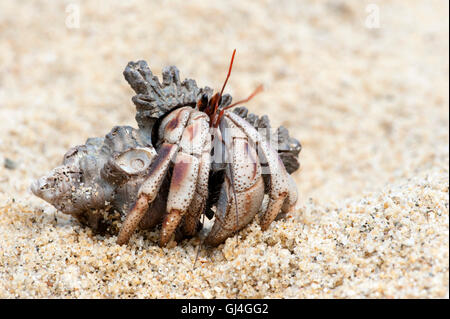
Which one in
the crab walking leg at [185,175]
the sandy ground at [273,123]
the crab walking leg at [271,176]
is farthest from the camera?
the crab walking leg at [271,176]

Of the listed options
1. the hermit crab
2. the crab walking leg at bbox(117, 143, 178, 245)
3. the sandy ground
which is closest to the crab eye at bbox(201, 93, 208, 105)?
the hermit crab

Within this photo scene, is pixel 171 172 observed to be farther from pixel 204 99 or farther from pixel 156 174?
pixel 204 99

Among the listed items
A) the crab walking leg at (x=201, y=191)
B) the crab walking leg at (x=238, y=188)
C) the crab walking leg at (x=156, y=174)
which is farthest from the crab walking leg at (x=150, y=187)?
the crab walking leg at (x=238, y=188)

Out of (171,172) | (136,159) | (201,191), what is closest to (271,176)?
(201,191)

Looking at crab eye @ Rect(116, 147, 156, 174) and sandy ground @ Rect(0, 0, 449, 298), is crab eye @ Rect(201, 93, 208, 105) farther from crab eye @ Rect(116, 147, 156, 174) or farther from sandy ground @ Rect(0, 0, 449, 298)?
sandy ground @ Rect(0, 0, 449, 298)

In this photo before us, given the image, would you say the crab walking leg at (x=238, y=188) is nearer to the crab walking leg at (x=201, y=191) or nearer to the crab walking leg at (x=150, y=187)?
the crab walking leg at (x=201, y=191)

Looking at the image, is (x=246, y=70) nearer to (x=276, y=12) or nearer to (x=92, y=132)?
(x=276, y=12)
